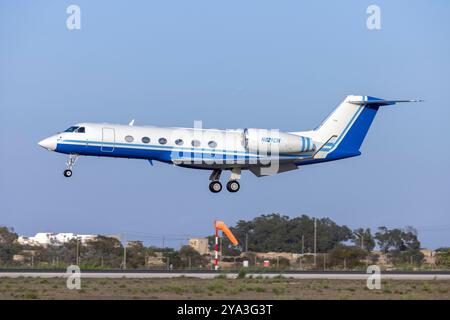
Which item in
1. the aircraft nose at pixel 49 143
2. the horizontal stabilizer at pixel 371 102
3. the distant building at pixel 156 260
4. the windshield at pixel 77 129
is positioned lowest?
the distant building at pixel 156 260

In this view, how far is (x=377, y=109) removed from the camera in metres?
53.8

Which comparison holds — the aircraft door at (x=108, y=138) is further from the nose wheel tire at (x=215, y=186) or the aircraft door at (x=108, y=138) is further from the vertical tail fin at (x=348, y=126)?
the vertical tail fin at (x=348, y=126)

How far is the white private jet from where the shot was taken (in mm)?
48125

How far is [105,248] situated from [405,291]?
43.3 m

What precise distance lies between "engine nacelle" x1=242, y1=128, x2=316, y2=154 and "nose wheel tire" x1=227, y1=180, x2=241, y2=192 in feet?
7.62

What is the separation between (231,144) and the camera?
4981 centimetres

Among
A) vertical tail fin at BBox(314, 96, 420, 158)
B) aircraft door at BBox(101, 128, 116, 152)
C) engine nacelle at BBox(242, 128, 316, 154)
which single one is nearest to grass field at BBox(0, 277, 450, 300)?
aircraft door at BBox(101, 128, 116, 152)

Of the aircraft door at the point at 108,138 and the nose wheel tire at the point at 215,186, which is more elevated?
the aircraft door at the point at 108,138

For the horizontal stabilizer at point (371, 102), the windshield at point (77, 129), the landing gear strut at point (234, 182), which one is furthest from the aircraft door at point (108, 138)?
the horizontal stabilizer at point (371, 102)

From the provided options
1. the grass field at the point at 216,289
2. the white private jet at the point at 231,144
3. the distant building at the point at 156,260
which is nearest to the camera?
the grass field at the point at 216,289

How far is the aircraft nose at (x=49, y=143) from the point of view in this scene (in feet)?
158

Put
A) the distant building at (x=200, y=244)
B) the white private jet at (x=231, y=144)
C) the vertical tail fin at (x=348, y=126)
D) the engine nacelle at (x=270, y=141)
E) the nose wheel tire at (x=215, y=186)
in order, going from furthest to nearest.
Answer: the distant building at (x=200, y=244), the vertical tail fin at (x=348, y=126), the nose wheel tire at (x=215, y=186), the engine nacelle at (x=270, y=141), the white private jet at (x=231, y=144)
